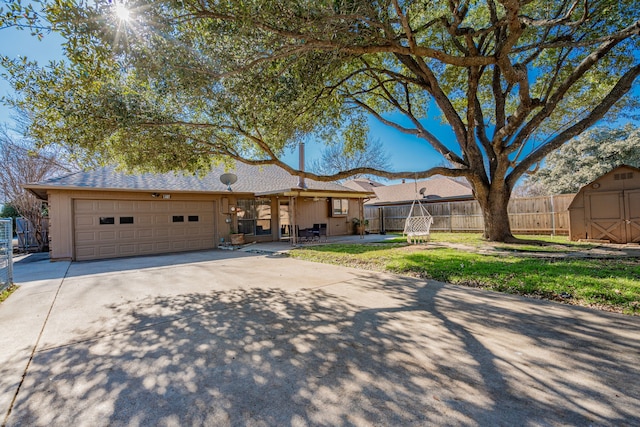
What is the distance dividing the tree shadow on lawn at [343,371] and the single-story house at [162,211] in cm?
798

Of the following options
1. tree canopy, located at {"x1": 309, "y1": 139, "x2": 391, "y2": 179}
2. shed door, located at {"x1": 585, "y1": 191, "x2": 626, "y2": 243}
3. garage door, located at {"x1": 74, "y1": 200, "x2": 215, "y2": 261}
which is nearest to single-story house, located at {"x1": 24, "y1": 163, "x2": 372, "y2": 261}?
garage door, located at {"x1": 74, "y1": 200, "x2": 215, "y2": 261}

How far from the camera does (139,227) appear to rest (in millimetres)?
10711

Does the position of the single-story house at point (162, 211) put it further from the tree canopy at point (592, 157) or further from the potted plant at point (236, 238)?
the tree canopy at point (592, 157)

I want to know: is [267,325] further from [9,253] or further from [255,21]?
[9,253]

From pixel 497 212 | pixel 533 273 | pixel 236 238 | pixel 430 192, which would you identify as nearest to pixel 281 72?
pixel 533 273

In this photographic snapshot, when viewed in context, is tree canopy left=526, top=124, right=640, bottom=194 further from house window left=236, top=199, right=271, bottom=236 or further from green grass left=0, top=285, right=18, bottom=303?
green grass left=0, top=285, right=18, bottom=303

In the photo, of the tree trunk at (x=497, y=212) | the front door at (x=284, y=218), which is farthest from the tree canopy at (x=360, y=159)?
the tree trunk at (x=497, y=212)

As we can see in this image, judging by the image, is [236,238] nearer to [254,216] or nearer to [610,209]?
[254,216]

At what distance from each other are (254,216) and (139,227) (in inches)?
180

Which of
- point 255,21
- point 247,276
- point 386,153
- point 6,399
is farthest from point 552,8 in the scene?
point 386,153

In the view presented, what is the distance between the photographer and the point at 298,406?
6.39ft

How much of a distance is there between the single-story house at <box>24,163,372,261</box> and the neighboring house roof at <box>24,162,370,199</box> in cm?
2

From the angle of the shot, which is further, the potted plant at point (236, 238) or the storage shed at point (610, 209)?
the potted plant at point (236, 238)

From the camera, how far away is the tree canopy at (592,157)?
17094 mm
